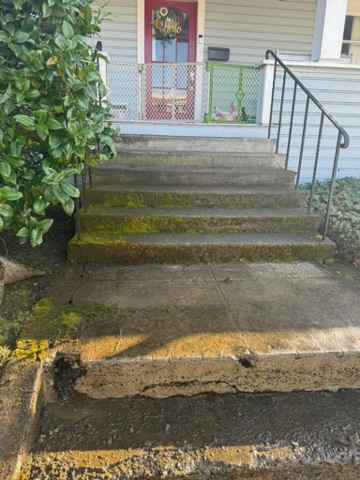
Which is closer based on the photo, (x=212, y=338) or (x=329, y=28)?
(x=212, y=338)

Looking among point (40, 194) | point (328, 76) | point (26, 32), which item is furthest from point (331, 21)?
point (40, 194)

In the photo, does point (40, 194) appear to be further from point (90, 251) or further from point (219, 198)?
point (219, 198)

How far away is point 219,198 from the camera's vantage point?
312 centimetres

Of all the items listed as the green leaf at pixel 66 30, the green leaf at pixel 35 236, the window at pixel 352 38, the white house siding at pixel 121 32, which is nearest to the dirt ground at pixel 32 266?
the green leaf at pixel 35 236

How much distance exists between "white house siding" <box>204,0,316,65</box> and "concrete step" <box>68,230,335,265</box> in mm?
4088

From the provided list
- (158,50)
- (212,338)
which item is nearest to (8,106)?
(212,338)

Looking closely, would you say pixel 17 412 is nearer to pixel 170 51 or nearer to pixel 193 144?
pixel 193 144

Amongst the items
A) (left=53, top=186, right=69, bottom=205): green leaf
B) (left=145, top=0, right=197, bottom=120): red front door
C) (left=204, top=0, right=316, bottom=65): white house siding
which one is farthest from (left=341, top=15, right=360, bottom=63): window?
(left=53, top=186, right=69, bottom=205): green leaf

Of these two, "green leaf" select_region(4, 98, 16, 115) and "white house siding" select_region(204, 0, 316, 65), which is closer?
"green leaf" select_region(4, 98, 16, 115)

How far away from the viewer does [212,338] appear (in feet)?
5.65

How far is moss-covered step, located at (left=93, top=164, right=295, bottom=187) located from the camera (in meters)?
3.22

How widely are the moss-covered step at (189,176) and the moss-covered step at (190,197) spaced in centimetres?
12

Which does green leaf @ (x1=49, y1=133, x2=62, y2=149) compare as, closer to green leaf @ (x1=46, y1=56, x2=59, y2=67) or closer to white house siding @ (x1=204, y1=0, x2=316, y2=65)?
green leaf @ (x1=46, y1=56, x2=59, y2=67)

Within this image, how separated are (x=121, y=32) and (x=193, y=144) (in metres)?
2.68
